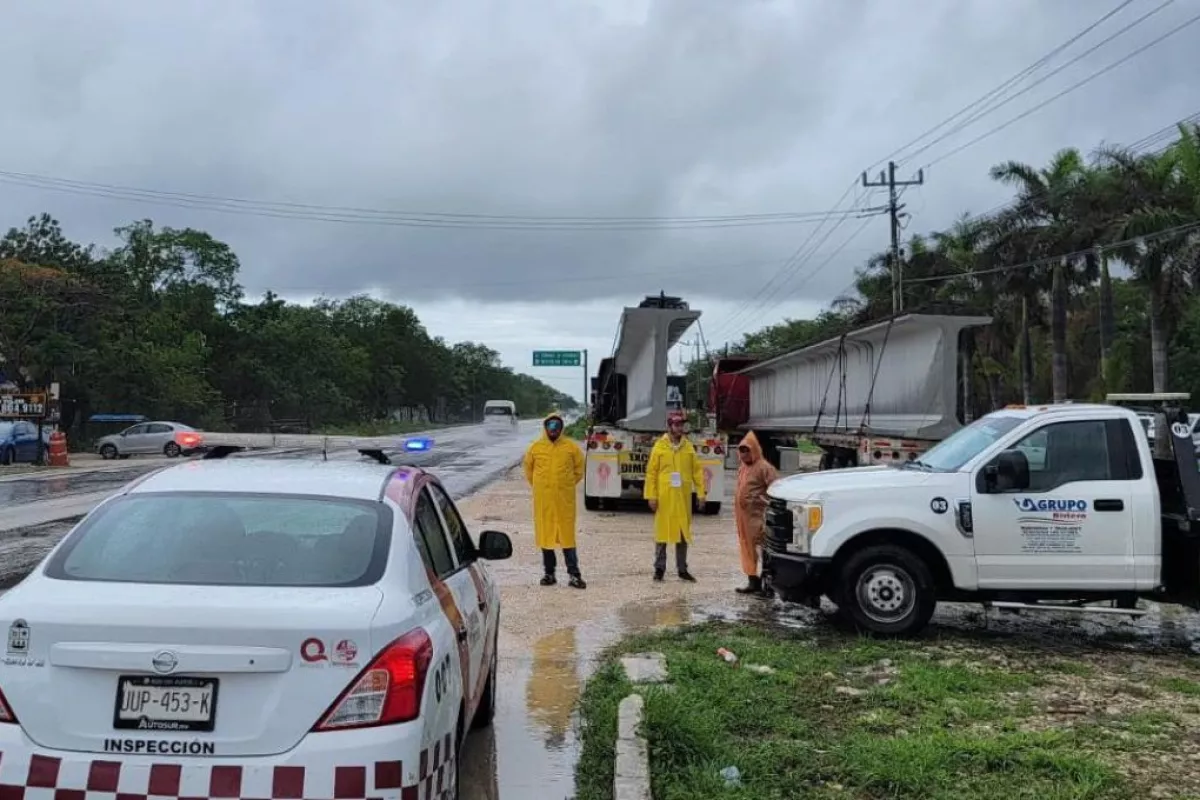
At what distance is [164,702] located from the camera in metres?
3.24

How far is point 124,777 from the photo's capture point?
315cm

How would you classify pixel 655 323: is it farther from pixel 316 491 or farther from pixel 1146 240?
pixel 1146 240

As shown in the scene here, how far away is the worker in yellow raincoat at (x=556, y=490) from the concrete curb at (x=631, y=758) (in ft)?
15.5

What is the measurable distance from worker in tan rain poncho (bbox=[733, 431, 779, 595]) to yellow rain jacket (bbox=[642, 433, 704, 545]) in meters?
0.77

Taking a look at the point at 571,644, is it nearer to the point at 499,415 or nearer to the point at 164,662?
the point at 164,662

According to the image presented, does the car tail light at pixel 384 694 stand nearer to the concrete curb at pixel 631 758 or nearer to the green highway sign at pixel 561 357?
the concrete curb at pixel 631 758

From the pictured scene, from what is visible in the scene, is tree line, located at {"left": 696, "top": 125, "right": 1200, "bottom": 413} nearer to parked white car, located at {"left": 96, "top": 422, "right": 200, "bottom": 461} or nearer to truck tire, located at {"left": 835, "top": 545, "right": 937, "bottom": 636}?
truck tire, located at {"left": 835, "top": 545, "right": 937, "bottom": 636}

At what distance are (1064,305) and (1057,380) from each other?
10.4ft

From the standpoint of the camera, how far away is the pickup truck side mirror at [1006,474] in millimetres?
7805

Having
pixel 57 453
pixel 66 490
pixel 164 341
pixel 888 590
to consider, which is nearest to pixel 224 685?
pixel 888 590

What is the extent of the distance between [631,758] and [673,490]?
6035 mm

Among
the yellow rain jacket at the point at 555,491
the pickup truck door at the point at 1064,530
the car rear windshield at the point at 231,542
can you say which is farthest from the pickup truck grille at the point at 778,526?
the car rear windshield at the point at 231,542

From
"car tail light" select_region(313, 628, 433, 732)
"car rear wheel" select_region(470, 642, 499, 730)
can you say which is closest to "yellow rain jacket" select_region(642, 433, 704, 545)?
"car rear wheel" select_region(470, 642, 499, 730)

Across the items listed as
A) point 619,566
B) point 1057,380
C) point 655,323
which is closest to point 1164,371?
point 1057,380
